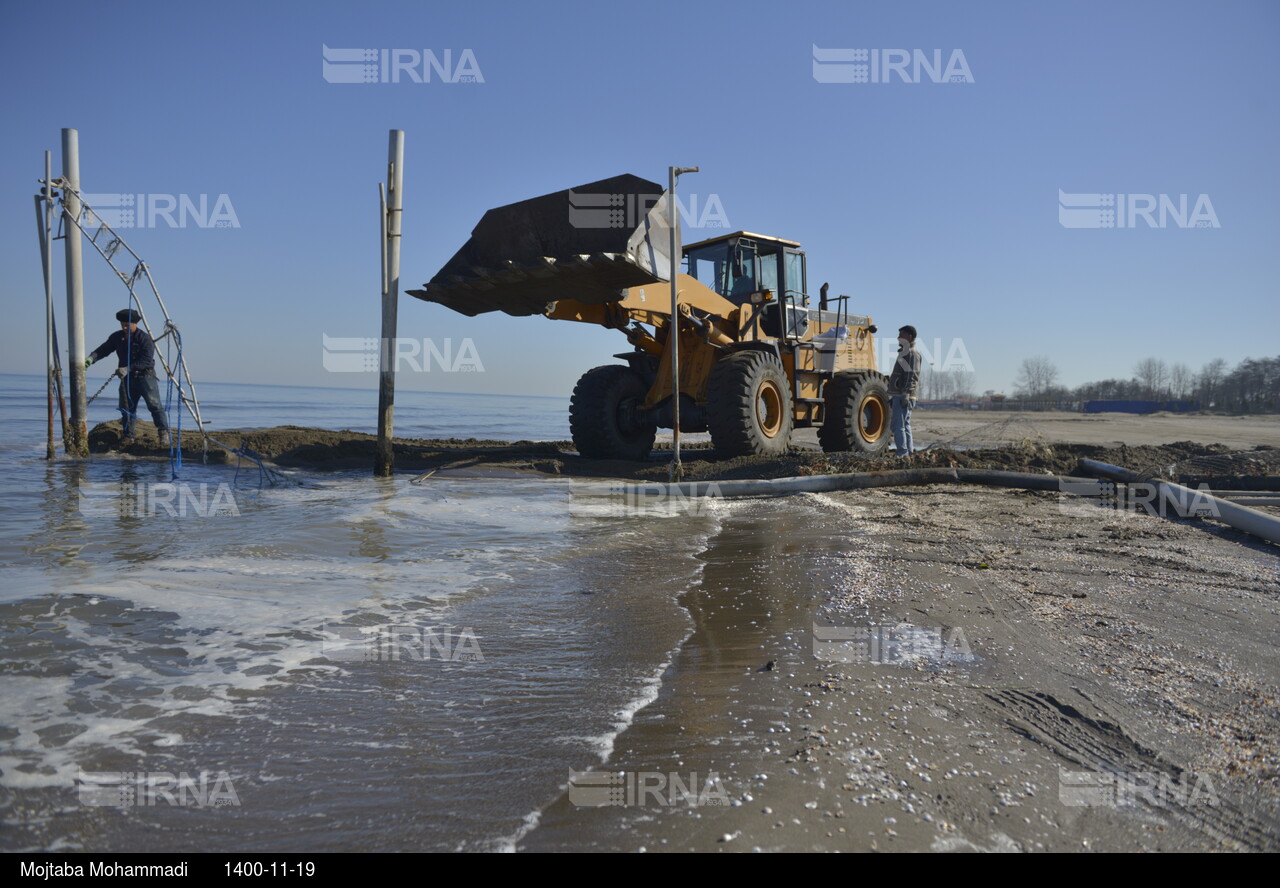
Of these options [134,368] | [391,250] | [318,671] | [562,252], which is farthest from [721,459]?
[134,368]

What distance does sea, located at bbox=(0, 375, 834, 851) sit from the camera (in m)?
1.88

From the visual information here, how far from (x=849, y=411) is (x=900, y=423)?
1.04 m

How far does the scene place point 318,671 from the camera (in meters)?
2.87

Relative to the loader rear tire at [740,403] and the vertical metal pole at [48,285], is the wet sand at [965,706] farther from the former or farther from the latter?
the vertical metal pole at [48,285]

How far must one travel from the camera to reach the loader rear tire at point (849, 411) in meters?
11.7

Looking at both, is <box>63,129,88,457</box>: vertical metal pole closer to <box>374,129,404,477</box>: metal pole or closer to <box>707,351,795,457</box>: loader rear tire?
<box>374,129,404,477</box>: metal pole

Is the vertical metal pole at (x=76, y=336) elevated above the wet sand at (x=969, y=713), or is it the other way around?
the vertical metal pole at (x=76, y=336)

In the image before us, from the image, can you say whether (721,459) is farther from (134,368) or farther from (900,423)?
(134,368)

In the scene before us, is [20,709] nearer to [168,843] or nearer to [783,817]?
[168,843]

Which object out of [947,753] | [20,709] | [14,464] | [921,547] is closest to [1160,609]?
[921,547]

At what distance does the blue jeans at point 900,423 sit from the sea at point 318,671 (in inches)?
211

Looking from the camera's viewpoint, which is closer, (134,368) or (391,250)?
(391,250)

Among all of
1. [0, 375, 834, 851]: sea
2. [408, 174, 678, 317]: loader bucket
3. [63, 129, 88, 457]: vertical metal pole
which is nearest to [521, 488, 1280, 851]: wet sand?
[0, 375, 834, 851]: sea

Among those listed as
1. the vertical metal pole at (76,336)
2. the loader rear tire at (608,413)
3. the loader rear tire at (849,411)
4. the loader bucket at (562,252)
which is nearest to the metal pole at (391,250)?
the loader bucket at (562,252)
